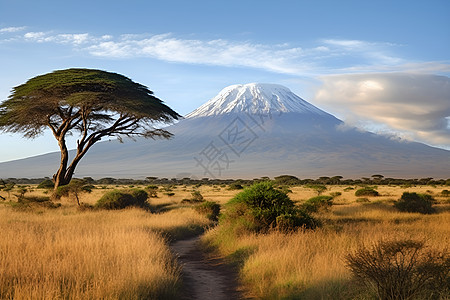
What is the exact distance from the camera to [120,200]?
25.9 metres

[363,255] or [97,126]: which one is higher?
[97,126]

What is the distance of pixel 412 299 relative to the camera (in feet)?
20.5

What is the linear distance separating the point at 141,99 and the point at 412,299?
2529cm

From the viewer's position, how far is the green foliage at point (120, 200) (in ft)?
82.7

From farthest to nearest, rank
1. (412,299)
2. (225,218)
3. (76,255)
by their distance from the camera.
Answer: (225,218) < (76,255) < (412,299)

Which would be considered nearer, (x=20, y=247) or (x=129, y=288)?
(x=129, y=288)

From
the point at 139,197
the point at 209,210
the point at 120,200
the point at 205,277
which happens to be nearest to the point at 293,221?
the point at 205,277

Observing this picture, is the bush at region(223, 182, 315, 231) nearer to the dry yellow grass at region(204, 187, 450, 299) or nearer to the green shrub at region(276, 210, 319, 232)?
the green shrub at region(276, 210, 319, 232)

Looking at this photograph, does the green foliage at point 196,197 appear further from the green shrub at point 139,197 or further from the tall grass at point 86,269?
the tall grass at point 86,269

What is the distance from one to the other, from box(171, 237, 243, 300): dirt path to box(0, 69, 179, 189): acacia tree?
661 inches

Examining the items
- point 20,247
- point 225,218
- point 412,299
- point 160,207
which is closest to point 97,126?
point 160,207

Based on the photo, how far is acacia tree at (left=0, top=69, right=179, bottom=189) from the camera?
28.4m

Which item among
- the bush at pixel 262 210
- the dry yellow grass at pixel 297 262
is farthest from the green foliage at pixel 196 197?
the dry yellow grass at pixel 297 262

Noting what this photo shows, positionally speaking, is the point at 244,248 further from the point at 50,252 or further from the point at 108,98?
the point at 108,98
